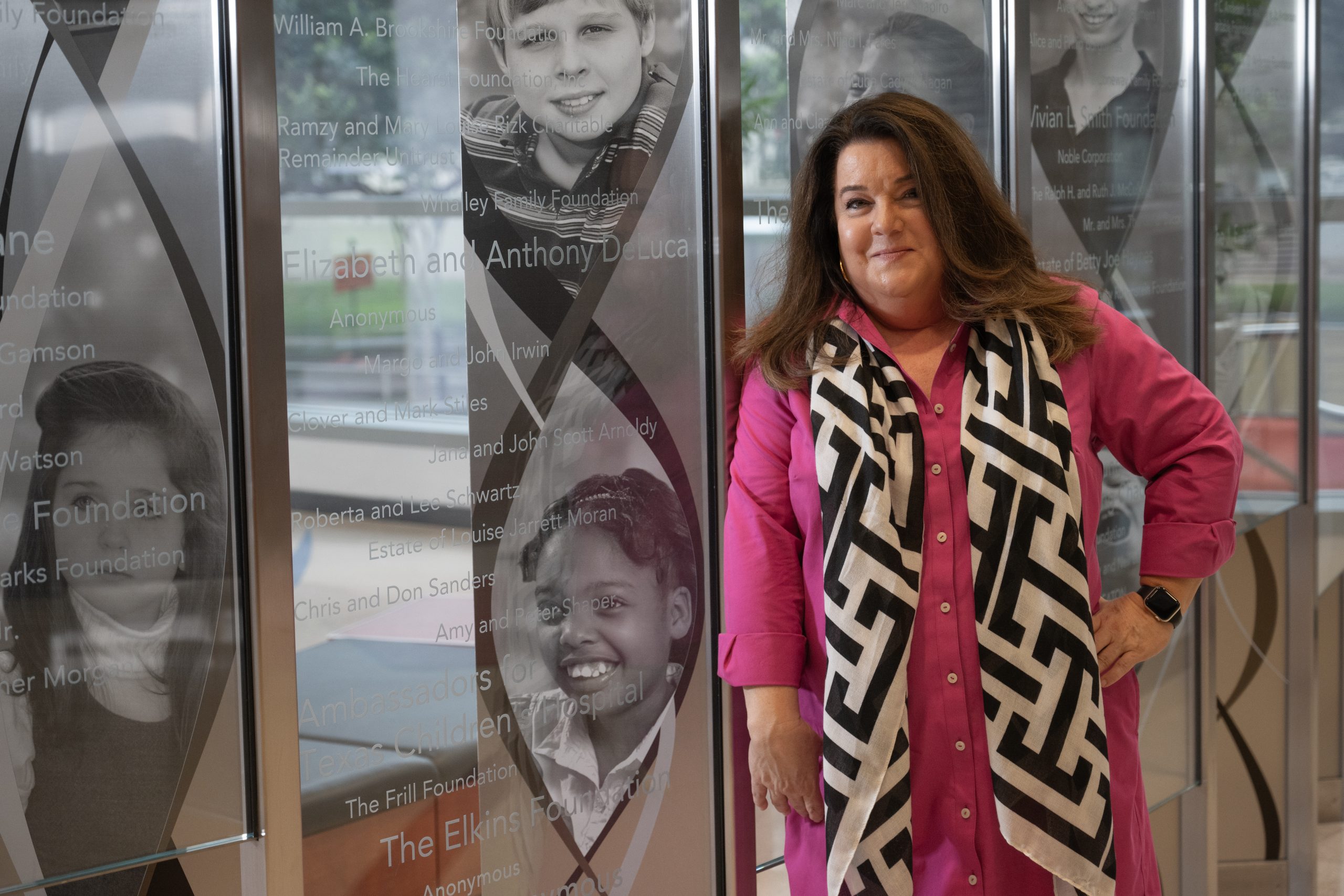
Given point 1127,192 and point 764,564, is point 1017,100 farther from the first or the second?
point 764,564

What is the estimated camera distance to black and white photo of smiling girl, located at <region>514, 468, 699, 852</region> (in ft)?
6.86

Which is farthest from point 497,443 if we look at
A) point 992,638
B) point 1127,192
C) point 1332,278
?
point 1332,278

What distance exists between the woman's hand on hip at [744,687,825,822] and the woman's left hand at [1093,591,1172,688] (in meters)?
0.46

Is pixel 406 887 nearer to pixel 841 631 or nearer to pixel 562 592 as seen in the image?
pixel 562 592

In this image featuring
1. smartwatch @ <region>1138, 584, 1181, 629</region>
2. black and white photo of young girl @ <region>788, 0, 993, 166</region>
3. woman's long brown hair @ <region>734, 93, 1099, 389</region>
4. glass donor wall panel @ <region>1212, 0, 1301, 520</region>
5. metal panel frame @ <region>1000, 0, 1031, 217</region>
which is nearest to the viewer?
woman's long brown hair @ <region>734, 93, 1099, 389</region>

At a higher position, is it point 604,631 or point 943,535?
point 943,535

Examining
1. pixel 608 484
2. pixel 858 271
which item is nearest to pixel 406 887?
pixel 608 484

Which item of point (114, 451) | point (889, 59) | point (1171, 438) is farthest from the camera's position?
point (889, 59)

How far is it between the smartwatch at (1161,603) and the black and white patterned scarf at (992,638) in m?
0.21

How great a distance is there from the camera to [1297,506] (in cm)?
342

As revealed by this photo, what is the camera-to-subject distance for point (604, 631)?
85.0 inches

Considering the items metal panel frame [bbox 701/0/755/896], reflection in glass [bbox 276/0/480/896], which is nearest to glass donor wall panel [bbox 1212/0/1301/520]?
metal panel frame [bbox 701/0/755/896]

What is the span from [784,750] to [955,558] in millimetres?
380

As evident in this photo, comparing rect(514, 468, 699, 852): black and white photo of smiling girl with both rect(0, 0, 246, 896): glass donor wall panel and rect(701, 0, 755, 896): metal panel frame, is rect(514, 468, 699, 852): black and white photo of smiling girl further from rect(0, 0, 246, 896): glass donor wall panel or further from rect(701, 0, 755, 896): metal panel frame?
rect(0, 0, 246, 896): glass donor wall panel
